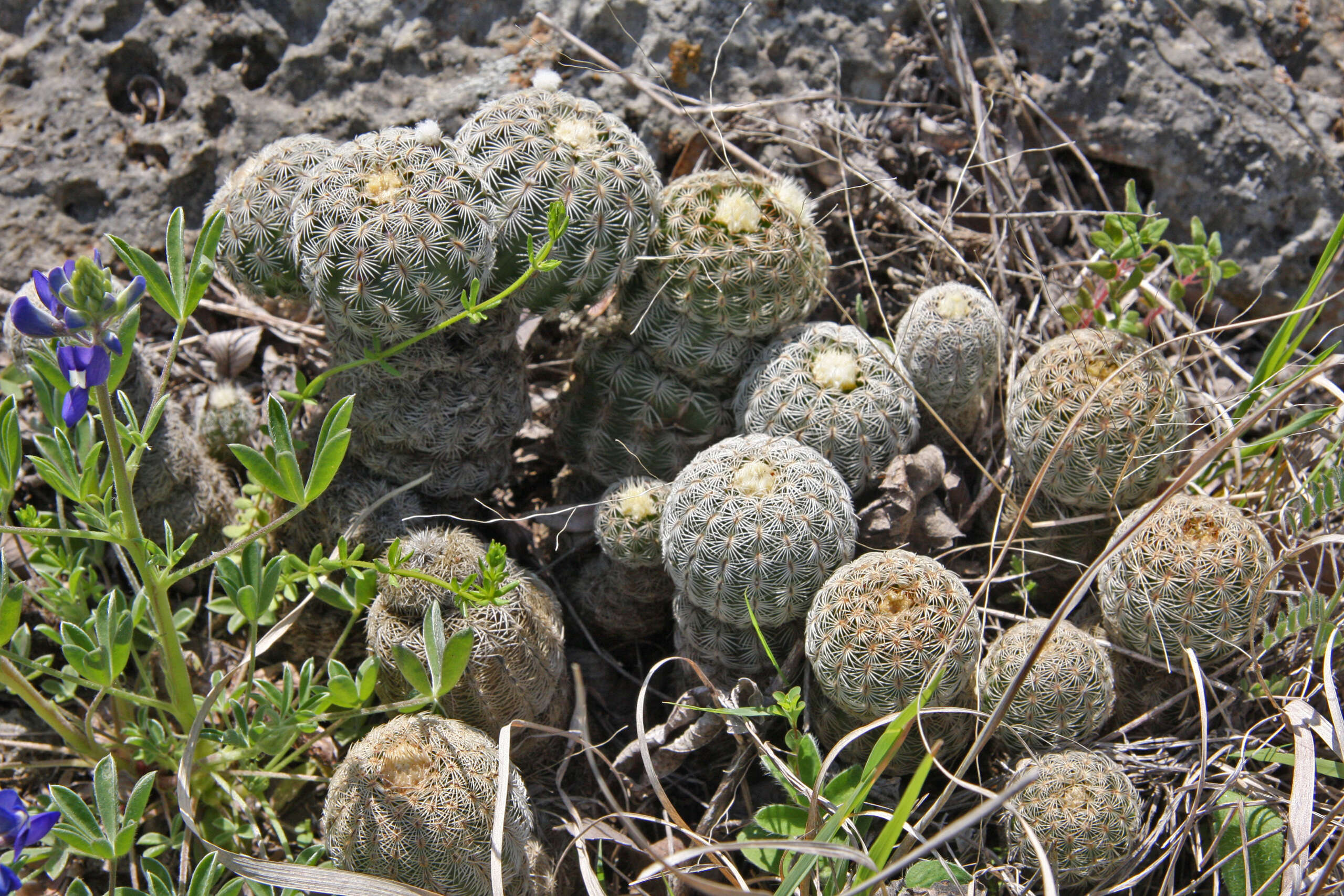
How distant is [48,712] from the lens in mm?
2486

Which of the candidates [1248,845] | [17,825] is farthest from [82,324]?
[1248,845]

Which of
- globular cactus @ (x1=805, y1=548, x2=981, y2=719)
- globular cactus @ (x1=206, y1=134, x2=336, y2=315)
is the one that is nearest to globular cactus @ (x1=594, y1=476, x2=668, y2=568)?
globular cactus @ (x1=805, y1=548, x2=981, y2=719)

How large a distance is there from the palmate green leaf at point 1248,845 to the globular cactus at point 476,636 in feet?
6.39

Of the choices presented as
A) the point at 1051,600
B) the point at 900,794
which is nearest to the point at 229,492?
the point at 900,794

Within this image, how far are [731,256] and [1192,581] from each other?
1651 mm

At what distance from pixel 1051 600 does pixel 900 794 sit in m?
0.96

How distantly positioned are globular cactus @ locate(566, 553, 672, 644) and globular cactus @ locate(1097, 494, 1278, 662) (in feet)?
4.65

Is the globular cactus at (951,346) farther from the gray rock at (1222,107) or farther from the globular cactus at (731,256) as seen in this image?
the gray rock at (1222,107)

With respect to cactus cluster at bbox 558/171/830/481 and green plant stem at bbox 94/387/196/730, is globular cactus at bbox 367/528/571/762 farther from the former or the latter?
cactus cluster at bbox 558/171/830/481

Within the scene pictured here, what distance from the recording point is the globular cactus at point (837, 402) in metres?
3.00

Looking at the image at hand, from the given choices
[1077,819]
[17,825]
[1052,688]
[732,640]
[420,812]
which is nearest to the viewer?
[17,825]

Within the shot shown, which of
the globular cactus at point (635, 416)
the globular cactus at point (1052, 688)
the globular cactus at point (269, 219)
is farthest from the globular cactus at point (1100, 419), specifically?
the globular cactus at point (269, 219)

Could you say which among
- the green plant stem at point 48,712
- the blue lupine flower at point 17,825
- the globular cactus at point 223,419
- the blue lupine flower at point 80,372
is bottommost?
the green plant stem at point 48,712

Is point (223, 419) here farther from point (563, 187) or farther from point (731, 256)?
point (731, 256)
